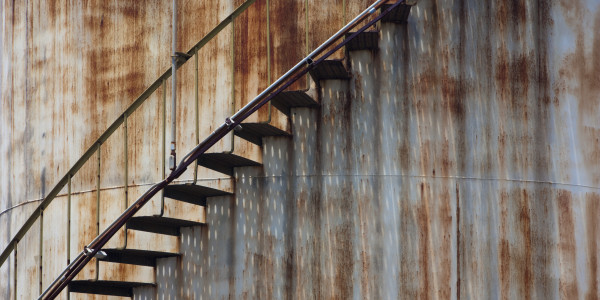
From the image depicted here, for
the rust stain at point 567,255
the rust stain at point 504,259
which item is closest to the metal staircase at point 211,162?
the rust stain at point 504,259

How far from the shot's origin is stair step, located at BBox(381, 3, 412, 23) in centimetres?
938

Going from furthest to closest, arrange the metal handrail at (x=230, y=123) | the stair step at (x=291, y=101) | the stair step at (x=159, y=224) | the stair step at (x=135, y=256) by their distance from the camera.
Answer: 1. the stair step at (x=135, y=256)
2. the stair step at (x=159, y=224)
3. the stair step at (x=291, y=101)
4. the metal handrail at (x=230, y=123)

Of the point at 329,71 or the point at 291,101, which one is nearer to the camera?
the point at 329,71

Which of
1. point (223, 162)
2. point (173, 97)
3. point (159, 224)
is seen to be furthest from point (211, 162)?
point (159, 224)

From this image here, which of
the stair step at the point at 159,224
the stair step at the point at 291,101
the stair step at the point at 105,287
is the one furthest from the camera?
the stair step at the point at 105,287

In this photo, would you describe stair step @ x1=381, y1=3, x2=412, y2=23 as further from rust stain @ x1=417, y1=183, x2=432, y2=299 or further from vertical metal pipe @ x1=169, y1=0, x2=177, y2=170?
vertical metal pipe @ x1=169, y1=0, x2=177, y2=170

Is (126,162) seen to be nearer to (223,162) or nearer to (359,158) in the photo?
(223,162)

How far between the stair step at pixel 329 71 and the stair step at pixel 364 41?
275mm

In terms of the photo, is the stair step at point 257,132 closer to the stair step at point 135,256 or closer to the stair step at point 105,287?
the stair step at point 135,256

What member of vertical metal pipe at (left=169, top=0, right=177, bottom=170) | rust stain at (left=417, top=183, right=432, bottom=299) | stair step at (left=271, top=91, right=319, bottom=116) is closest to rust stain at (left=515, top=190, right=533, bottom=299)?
rust stain at (left=417, top=183, right=432, bottom=299)

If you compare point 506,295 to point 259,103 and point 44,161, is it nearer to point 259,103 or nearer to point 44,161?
point 259,103

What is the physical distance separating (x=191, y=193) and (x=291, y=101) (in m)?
1.44

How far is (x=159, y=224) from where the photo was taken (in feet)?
32.3

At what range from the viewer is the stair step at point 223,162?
370 inches
